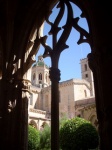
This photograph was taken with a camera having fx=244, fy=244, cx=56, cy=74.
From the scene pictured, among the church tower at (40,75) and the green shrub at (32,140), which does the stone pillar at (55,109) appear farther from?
the church tower at (40,75)

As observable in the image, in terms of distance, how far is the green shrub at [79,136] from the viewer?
8844 mm

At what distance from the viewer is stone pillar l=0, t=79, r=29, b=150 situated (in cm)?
349

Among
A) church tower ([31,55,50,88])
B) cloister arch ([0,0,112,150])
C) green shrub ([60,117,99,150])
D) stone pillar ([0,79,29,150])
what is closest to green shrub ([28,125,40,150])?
green shrub ([60,117,99,150])

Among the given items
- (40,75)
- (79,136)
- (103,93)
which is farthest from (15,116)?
(40,75)

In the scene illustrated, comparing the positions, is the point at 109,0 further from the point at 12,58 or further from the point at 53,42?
the point at 12,58

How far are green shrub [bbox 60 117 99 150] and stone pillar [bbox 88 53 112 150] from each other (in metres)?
6.66

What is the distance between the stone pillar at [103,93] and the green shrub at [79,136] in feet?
21.8

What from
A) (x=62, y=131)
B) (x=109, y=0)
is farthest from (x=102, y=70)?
(x=62, y=131)

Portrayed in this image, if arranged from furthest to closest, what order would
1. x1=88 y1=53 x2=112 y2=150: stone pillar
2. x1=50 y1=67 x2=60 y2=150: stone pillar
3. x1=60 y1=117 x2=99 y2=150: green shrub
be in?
x1=60 y1=117 x2=99 y2=150: green shrub
x1=50 y1=67 x2=60 y2=150: stone pillar
x1=88 y1=53 x2=112 y2=150: stone pillar

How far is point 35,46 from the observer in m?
3.84

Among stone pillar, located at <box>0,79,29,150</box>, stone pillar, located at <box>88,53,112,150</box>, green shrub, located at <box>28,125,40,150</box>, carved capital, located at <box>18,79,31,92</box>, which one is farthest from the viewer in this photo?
green shrub, located at <box>28,125,40,150</box>

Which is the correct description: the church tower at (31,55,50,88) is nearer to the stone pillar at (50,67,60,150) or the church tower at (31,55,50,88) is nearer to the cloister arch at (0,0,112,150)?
the cloister arch at (0,0,112,150)

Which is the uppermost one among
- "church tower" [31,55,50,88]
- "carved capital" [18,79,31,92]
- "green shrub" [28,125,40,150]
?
"church tower" [31,55,50,88]

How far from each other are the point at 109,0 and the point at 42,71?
4857 cm
